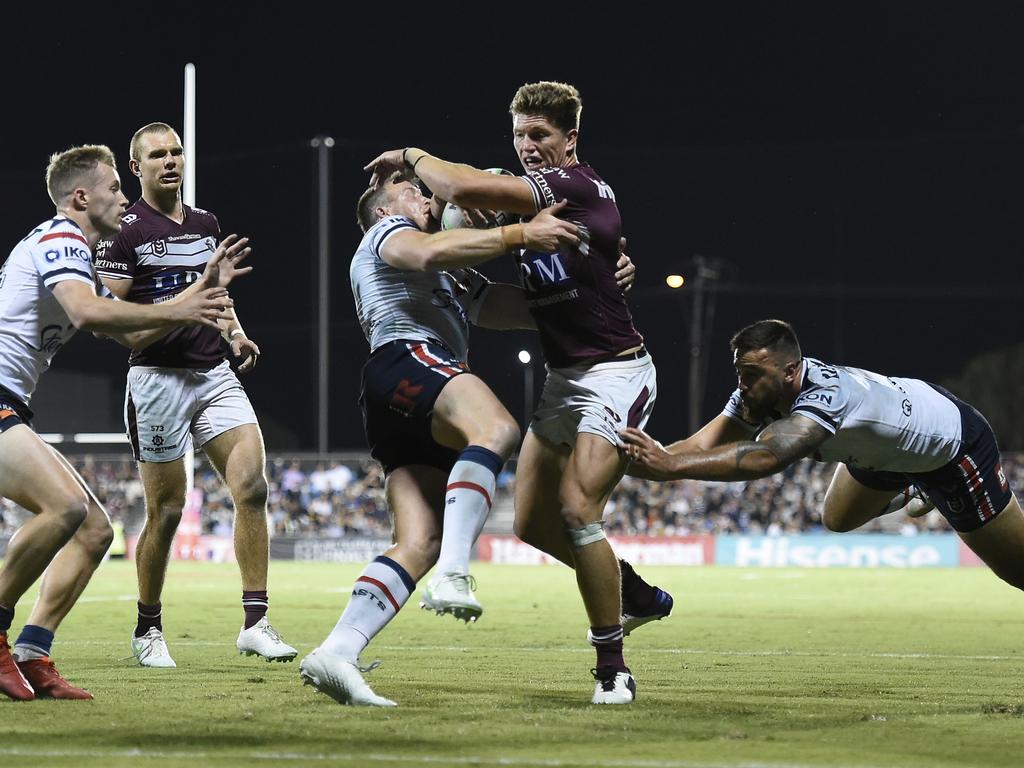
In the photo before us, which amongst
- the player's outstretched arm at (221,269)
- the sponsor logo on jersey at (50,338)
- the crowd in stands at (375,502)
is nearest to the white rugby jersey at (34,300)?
the sponsor logo on jersey at (50,338)

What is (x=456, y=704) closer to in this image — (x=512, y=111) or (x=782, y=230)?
(x=512, y=111)

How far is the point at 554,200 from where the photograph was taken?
6.62 metres

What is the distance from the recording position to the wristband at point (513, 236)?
247 inches

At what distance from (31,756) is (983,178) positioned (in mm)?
40113

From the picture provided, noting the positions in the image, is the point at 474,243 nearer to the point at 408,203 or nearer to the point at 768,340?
the point at 408,203

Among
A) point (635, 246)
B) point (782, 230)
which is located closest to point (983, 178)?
point (782, 230)

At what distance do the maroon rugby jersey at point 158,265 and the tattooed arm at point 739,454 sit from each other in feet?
11.1

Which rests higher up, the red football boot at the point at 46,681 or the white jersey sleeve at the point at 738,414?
the white jersey sleeve at the point at 738,414

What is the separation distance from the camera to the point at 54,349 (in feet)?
23.5

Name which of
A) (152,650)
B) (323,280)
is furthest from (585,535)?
(323,280)

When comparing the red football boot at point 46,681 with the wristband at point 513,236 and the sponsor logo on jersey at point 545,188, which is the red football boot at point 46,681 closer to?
the wristband at point 513,236

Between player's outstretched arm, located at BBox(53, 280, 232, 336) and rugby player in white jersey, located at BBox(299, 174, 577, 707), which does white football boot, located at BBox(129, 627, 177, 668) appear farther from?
player's outstretched arm, located at BBox(53, 280, 232, 336)

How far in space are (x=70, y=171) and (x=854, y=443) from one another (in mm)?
4081

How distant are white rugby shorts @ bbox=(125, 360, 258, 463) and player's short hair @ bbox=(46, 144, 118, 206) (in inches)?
74.7
